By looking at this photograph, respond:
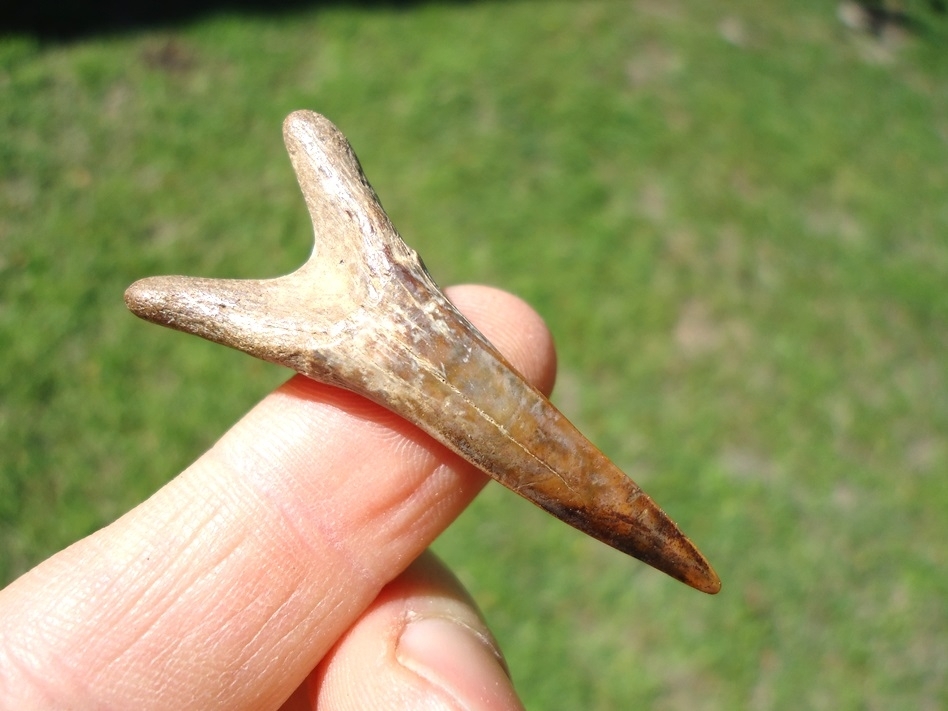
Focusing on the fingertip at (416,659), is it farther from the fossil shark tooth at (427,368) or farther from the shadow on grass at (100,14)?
the shadow on grass at (100,14)

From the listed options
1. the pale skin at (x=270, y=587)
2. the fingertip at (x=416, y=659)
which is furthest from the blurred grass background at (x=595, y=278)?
the pale skin at (x=270, y=587)

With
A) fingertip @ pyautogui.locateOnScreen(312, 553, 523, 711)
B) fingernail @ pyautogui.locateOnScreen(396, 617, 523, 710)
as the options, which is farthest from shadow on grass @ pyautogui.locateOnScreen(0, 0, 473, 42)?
fingernail @ pyautogui.locateOnScreen(396, 617, 523, 710)

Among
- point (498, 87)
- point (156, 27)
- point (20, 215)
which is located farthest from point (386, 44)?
point (20, 215)

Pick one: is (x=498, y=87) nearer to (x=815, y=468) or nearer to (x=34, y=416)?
(x=815, y=468)

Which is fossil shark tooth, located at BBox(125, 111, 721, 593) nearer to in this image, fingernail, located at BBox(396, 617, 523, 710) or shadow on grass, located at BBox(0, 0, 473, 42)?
fingernail, located at BBox(396, 617, 523, 710)

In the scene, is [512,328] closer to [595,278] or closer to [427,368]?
[427,368]

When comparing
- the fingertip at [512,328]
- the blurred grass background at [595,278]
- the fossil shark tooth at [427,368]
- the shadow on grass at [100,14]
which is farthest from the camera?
the shadow on grass at [100,14]
